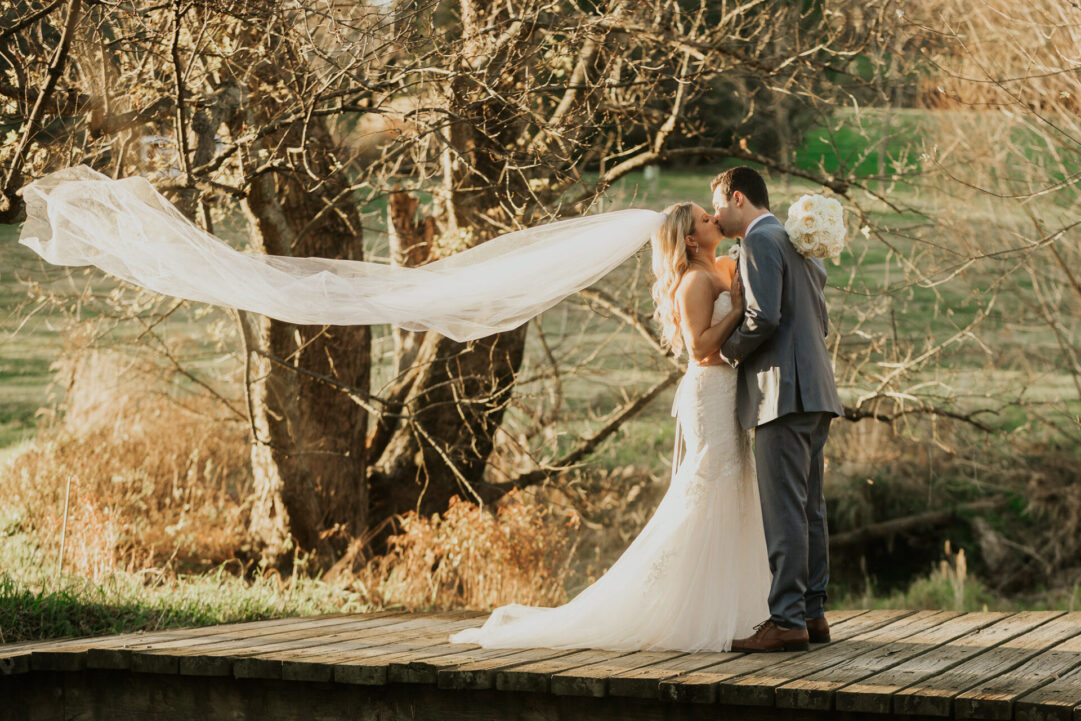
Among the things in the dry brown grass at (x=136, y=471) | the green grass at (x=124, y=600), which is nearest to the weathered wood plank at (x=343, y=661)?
the green grass at (x=124, y=600)

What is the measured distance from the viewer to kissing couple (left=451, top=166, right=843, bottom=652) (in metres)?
4.98

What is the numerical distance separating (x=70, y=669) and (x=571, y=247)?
307 cm

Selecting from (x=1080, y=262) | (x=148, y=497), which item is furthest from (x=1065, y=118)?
(x=148, y=497)

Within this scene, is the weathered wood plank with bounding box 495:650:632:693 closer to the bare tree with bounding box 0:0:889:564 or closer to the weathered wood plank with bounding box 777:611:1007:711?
the weathered wood plank with bounding box 777:611:1007:711

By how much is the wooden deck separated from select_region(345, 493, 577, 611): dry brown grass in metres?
2.95

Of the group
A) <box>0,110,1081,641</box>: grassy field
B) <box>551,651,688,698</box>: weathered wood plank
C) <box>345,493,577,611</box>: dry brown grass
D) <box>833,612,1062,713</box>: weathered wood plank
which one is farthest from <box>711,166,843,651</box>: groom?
<box>345,493,577,611</box>: dry brown grass

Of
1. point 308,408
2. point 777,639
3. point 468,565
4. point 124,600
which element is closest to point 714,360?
point 777,639

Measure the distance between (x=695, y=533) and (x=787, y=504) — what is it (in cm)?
49

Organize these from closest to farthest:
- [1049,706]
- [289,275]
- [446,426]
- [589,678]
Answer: [1049,706] → [589,678] → [289,275] → [446,426]

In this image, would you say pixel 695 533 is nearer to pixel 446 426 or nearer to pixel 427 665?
pixel 427 665

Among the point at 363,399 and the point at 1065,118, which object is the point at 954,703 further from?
the point at 1065,118

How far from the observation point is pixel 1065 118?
1089 centimetres

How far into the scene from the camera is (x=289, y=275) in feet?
19.9

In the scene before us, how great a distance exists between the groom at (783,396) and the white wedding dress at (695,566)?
0.17 meters
